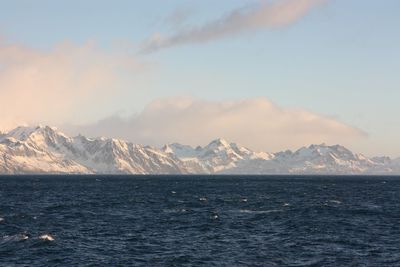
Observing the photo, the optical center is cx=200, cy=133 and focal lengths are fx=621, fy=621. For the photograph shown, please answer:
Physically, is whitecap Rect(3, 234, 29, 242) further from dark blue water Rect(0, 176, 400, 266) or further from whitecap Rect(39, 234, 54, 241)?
whitecap Rect(39, 234, 54, 241)

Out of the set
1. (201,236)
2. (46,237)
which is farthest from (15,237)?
(201,236)

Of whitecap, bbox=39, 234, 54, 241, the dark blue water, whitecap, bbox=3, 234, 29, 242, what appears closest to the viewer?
the dark blue water

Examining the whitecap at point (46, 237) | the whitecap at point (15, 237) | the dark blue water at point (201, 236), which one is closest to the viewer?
the dark blue water at point (201, 236)

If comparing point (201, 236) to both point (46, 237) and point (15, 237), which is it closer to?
point (46, 237)

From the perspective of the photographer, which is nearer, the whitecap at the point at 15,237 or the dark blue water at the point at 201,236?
the dark blue water at the point at 201,236

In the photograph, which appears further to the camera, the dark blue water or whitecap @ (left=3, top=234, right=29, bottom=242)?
whitecap @ (left=3, top=234, right=29, bottom=242)

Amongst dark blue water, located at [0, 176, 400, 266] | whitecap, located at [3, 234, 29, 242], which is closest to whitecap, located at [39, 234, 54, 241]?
dark blue water, located at [0, 176, 400, 266]

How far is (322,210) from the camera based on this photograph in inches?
5221

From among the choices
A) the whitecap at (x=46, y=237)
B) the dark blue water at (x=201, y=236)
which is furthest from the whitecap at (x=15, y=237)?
the whitecap at (x=46, y=237)

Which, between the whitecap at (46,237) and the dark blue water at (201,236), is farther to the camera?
the whitecap at (46,237)

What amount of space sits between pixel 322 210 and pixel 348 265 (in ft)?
208

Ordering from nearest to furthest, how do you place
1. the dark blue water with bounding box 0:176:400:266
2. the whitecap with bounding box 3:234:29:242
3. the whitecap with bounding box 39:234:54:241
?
the dark blue water with bounding box 0:176:400:266, the whitecap with bounding box 3:234:29:242, the whitecap with bounding box 39:234:54:241

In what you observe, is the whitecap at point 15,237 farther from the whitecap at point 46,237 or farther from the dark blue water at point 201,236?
the whitecap at point 46,237

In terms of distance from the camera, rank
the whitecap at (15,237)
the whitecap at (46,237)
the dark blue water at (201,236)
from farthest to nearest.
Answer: the whitecap at (46,237) → the whitecap at (15,237) → the dark blue water at (201,236)
